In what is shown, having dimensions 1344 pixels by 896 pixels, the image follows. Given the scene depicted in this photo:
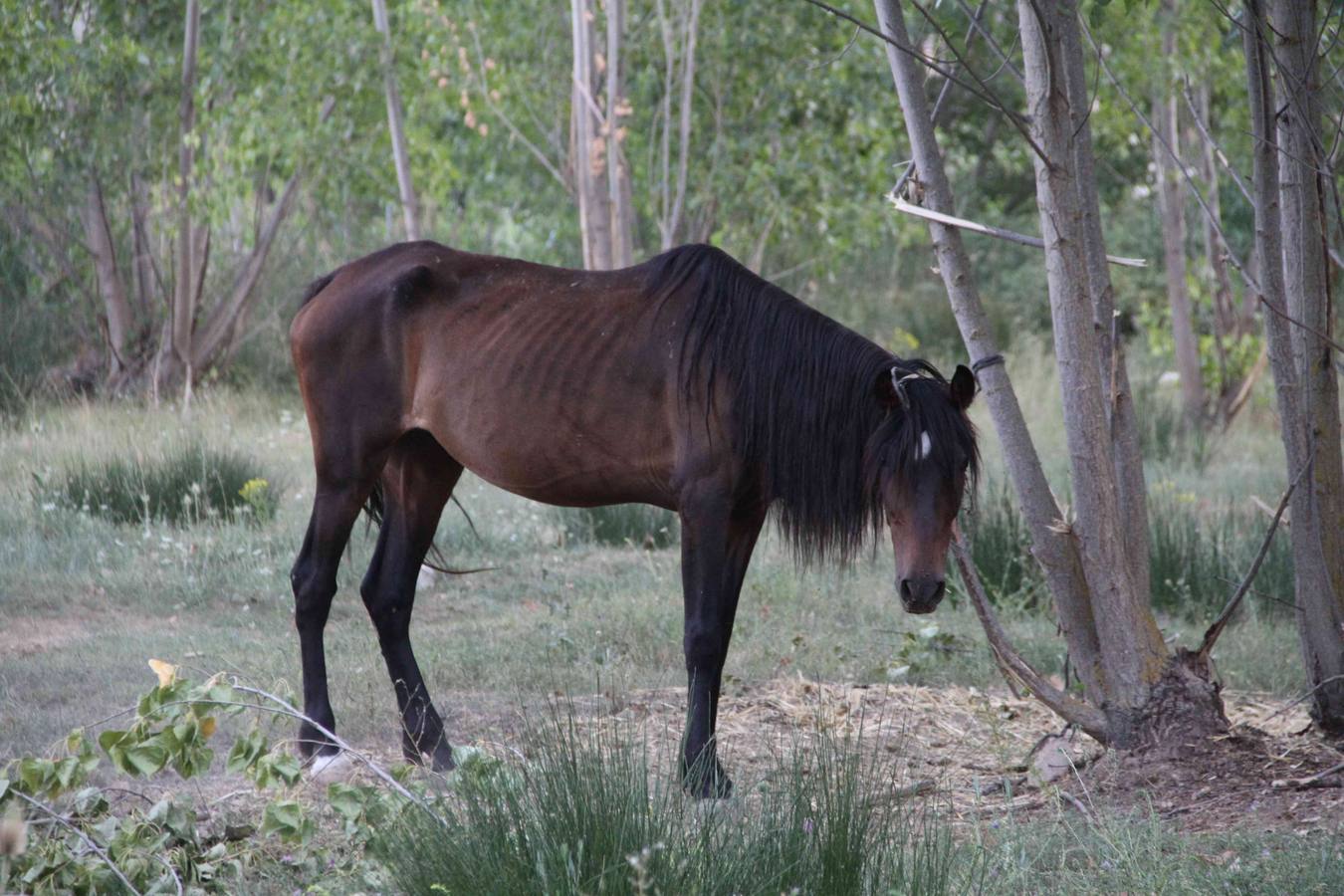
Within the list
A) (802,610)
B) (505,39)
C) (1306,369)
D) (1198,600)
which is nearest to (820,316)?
(1306,369)

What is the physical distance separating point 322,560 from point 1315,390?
319cm

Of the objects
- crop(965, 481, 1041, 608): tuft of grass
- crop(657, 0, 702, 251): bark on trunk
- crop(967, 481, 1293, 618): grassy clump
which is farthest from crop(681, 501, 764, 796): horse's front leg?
crop(657, 0, 702, 251): bark on trunk

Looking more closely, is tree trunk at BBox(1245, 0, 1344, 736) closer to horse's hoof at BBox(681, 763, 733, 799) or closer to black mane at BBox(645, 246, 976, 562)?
black mane at BBox(645, 246, 976, 562)

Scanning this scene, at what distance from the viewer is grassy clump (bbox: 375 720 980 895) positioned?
8.38 feet

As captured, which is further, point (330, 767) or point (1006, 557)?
point (1006, 557)

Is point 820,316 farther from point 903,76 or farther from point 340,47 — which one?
point 340,47

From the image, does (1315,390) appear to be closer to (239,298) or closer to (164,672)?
(164,672)

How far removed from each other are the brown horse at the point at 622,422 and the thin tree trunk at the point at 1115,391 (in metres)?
0.47

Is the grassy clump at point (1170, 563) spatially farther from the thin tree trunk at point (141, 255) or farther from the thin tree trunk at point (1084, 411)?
the thin tree trunk at point (141, 255)

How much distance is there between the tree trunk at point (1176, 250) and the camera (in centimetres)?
1113

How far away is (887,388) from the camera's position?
3.93 m

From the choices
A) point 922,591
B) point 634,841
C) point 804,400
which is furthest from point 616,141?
point 634,841

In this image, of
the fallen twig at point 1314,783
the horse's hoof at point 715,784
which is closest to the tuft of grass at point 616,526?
the horse's hoof at point 715,784

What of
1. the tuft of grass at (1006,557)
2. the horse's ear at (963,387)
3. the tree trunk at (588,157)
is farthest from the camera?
the tree trunk at (588,157)
